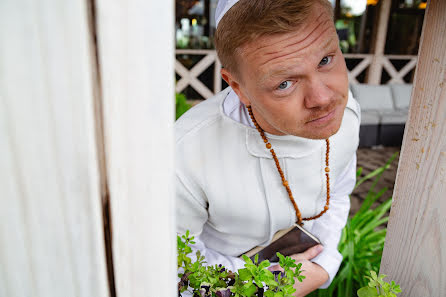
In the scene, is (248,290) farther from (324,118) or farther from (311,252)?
(311,252)

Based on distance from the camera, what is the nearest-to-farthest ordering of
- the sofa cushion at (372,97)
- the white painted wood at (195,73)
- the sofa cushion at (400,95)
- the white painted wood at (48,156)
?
the white painted wood at (48,156) → the sofa cushion at (372,97) → the sofa cushion at (400,95) → the white painted wood at (195,73)

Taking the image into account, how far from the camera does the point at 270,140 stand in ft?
3.33

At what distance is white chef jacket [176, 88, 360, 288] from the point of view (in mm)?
989

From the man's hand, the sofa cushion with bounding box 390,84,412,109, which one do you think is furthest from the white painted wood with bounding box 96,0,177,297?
the sofa cushion with bounding box 390,84,412,109

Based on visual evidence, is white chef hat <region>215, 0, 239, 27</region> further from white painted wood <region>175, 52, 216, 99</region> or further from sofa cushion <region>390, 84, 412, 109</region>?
sofa cushion <region>390, 84, 412, 109</region>

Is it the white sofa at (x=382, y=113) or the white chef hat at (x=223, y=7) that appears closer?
the white chef hat at (x=223, y=7)

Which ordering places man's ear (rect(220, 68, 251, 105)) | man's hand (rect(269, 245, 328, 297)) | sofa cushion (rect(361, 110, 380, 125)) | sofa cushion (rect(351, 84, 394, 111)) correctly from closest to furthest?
1. man's ear (rect(220, 68, 251, 105))
2. man's hand (rect(269, 245, 328, 297))
3. sofa cushion (rect(361, 110, 380, 125))
4. sofa cushion (rect(351, 84, 394, 111))

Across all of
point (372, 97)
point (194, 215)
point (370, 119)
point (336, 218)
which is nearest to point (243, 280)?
point (194, 215)

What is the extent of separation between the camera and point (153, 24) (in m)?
0.23

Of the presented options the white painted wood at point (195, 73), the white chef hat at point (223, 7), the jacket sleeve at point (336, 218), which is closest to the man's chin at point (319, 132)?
the white chef hat at point (223, 7)

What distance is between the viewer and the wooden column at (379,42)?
23.4ft

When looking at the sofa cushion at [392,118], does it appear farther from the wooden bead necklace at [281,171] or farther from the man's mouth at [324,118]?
the man's mouth at [324,118]

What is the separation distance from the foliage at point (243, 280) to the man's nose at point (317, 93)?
0.39 m

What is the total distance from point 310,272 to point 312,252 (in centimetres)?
9
